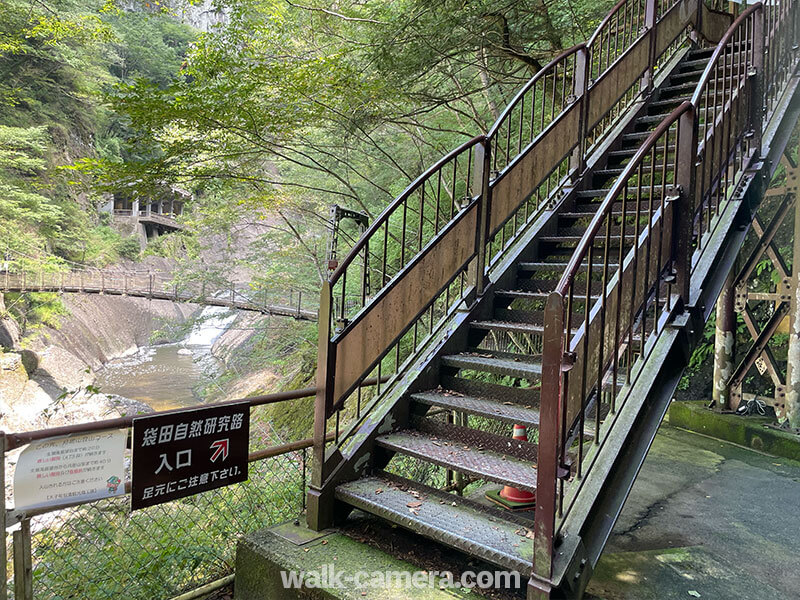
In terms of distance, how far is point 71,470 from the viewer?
7.47ft

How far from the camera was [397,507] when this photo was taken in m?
2.67

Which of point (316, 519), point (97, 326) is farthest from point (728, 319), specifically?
point (97, 326)

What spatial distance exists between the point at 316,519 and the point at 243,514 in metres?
2.48

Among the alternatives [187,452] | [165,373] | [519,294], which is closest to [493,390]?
[519,294]

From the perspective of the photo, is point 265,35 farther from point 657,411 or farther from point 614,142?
point 657,411

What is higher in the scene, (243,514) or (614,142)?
(614,142)

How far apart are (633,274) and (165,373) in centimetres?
2454

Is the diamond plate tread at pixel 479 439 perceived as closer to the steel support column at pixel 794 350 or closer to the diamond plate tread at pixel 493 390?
the diamond plate tread at pixel 493 390

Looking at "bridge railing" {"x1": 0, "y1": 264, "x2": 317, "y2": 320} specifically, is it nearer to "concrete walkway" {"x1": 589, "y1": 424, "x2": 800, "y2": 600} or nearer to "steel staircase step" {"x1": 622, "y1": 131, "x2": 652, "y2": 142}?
"steel staircase step" {"x1": 622, "y1": 131, "x2": 652, "y2": 142}

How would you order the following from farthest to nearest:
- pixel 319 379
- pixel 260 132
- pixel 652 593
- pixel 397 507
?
pixel 260 132 → pixel 319 379 → pixel 397 507 → pixel 652 593

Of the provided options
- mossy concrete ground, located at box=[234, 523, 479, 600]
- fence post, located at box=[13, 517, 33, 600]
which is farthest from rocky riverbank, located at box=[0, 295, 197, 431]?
mossy concrete ground, located at box=[234, 523, 479, 600]

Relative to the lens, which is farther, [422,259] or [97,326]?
[97,326]

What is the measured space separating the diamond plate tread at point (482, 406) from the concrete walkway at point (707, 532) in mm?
783

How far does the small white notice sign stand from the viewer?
84.7 inches
